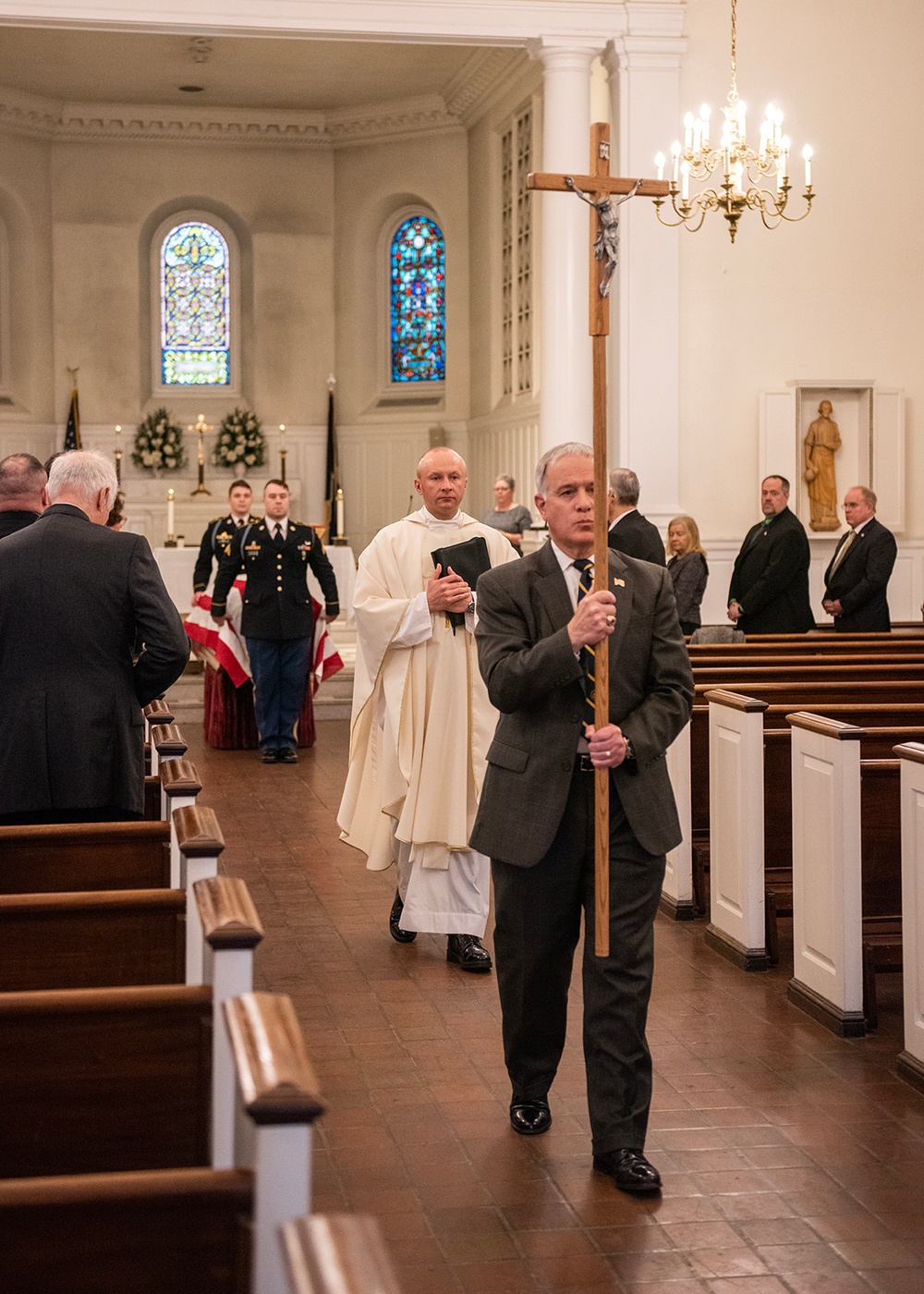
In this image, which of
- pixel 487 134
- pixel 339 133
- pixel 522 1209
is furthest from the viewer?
pixel 339 133

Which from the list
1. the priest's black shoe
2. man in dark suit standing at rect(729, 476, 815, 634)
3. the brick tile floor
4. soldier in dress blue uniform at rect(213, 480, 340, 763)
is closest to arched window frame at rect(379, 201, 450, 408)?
soldier in dress blue uniform at rect(213, 480, 340, 763)

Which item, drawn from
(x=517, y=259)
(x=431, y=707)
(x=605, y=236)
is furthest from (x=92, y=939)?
(x=517, y=259)

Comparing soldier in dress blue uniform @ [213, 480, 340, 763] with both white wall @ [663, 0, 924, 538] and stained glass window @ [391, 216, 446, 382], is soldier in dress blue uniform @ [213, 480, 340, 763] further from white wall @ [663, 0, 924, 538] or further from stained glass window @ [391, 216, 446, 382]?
stained glass window @ [391, 216, 446, 382]

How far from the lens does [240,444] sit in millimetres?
18141

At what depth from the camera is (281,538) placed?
10320 millimetres

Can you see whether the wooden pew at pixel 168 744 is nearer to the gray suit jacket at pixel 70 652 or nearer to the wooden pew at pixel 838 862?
the gray suit jacket at pixel 70 652

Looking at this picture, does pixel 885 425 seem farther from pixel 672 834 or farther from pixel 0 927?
pixel 0 927

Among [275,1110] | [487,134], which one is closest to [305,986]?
[275,1110]

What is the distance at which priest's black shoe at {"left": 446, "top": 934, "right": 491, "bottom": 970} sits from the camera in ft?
18.1

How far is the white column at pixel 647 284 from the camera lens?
39.5 ft

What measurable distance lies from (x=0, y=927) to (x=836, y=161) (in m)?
11.2

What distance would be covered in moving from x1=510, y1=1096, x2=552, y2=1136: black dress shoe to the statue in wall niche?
933cm

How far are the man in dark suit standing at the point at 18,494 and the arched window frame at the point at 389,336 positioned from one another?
13.1 m

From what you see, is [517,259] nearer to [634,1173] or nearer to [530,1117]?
[530,1117]
